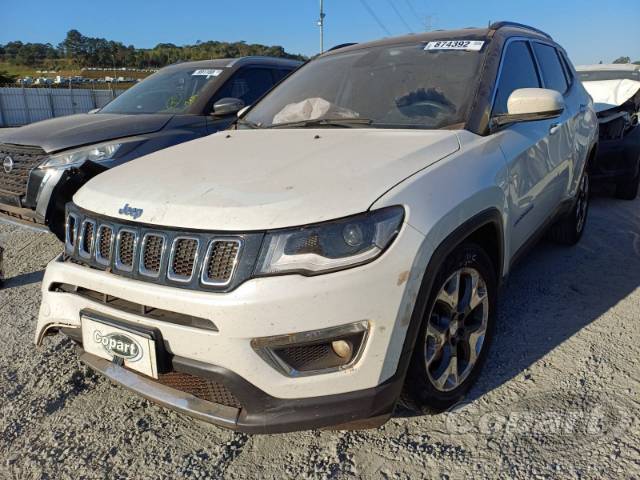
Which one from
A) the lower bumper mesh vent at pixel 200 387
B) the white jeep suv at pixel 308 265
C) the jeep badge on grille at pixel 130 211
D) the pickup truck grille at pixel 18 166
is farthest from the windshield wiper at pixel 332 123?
the pickup truck grille at pixel 18 166

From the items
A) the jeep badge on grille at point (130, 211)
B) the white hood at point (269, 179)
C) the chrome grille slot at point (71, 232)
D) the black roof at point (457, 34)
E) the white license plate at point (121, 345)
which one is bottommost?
the white license plate at point (121, 345)

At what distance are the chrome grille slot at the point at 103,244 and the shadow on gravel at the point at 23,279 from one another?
2377 millimetres

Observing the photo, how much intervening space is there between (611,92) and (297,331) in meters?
7.02

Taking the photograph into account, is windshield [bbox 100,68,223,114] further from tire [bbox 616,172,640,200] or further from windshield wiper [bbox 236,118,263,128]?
tire [bbox 616,172,640,200]

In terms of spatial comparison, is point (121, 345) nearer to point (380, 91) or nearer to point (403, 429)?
point (403, 429)

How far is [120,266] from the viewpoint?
191 centimetres

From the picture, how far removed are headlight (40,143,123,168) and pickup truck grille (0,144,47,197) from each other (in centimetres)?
A: 15

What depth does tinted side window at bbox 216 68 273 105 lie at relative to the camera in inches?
200

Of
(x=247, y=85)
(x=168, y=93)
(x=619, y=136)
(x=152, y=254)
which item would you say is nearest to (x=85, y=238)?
(x=152, y=254)

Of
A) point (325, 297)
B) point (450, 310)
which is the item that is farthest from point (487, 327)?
point (325, 297)

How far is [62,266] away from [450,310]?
1646 mm

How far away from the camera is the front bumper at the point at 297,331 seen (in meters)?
1.63

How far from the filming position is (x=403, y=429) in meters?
2.15

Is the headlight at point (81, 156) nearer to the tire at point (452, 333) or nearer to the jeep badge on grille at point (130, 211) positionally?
the jeep badge on grille at point (130, 211)
